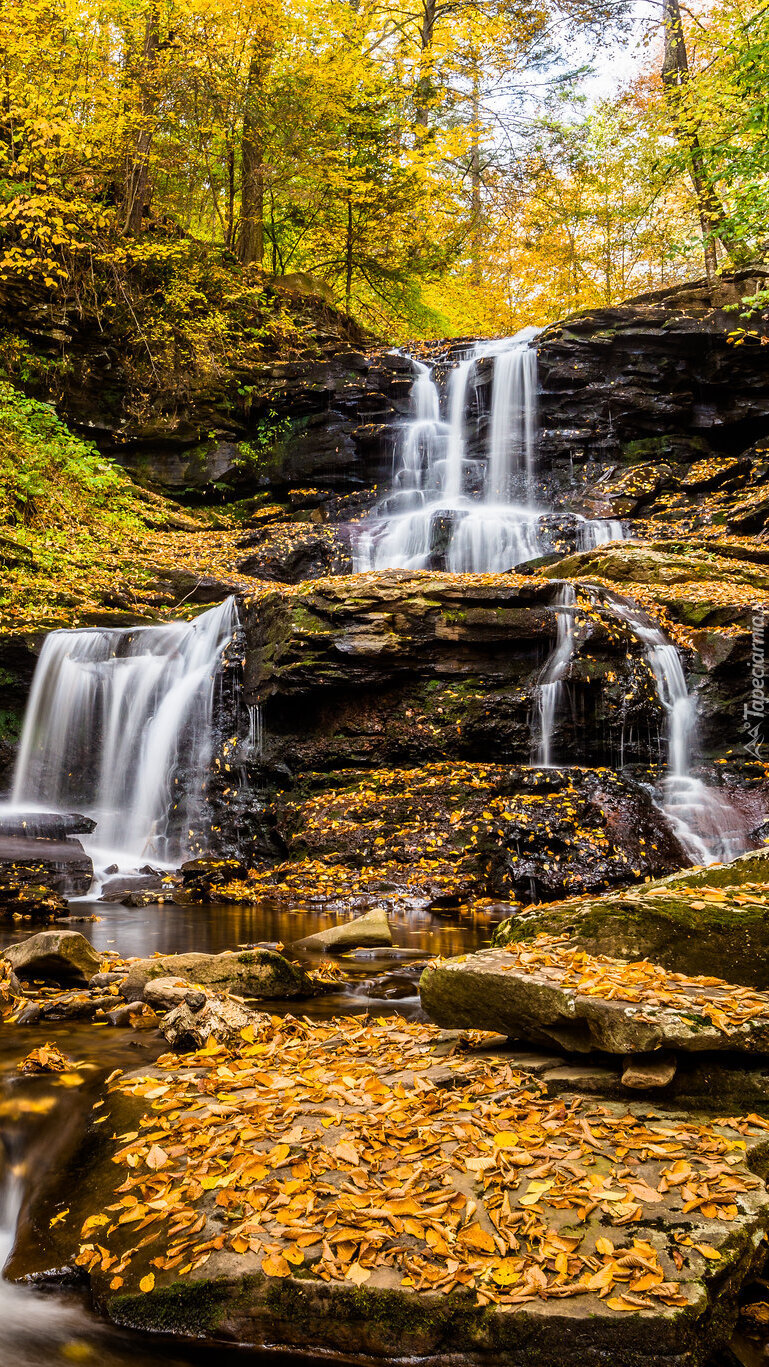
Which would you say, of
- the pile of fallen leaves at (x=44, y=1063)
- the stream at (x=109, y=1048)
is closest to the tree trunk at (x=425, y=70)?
the stream at (x=109, y=1048)

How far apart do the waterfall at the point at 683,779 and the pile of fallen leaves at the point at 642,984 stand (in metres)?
5.94

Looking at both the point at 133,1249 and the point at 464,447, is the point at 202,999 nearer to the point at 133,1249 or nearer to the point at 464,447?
the point at 133,1249

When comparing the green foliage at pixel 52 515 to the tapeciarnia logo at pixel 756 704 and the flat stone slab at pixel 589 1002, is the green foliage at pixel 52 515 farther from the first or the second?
the flat stone slab at pixel 589 1002

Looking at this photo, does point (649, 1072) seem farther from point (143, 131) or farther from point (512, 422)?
point (143, 131)

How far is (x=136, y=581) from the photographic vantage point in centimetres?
1458

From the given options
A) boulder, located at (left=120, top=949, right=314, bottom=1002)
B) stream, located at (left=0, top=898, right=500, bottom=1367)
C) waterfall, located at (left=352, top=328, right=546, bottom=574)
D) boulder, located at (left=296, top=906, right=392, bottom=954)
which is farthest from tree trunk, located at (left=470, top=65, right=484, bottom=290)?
boulder, located at (left=120, top=949, right=314, bottom=1002)

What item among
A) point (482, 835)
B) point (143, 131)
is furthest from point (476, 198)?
point (482, 835)

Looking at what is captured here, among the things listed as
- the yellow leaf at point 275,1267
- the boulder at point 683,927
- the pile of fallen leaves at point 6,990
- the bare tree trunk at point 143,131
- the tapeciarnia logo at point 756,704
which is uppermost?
the bare tree trunk at point 143,131

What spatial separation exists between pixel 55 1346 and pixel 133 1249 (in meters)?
0.28

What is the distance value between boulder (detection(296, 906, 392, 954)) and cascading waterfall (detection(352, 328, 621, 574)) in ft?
30.5

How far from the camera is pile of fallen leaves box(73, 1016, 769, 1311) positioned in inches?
81.0

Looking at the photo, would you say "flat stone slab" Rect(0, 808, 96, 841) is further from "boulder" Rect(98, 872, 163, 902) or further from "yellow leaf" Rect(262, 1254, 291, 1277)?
"yellow leaf" Rect(262, 1254, 291, 1277)

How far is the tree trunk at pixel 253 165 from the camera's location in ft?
58.8

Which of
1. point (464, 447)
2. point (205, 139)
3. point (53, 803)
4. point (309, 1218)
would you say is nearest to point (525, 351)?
point (464, 447)
